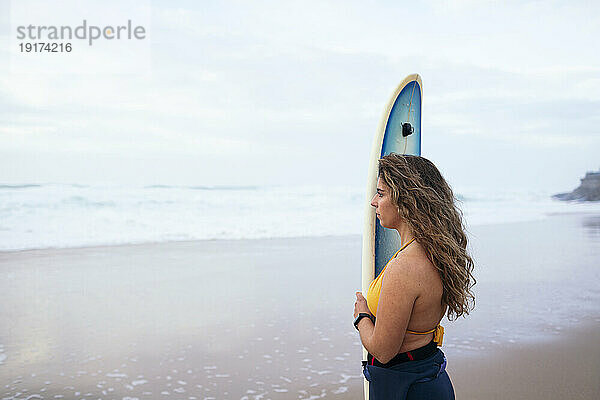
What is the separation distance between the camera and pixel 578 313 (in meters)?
4.32

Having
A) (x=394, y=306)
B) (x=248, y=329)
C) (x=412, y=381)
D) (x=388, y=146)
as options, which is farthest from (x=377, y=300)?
(x=248, y=329)

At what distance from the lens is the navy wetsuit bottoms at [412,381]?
4.80 ft

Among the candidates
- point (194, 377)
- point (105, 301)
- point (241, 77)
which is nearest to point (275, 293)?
point (105, 301)

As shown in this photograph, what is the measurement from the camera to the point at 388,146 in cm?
219

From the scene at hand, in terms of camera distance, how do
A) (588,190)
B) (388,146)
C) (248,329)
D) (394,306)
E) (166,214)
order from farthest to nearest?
(588,190) → (166,214) → (248,329) → (388,146) → (394,306)

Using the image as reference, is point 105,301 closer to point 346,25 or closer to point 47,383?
point 47,383

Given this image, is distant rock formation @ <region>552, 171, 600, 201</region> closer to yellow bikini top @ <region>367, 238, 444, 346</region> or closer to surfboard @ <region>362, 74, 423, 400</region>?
surfboard @ <region>362, 74, 423, 400</region>

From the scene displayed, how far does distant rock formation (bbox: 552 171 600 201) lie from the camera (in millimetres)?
25062

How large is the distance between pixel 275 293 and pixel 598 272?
3.50 metres

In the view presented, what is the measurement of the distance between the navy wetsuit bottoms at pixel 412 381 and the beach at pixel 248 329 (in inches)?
54.8

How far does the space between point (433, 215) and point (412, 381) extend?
1.43ft

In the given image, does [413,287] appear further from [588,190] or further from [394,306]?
[588,190]

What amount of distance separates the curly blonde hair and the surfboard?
533mm

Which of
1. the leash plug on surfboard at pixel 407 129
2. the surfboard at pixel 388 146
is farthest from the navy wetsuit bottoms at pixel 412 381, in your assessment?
the leash plug on surfboard at pixel 407 129
